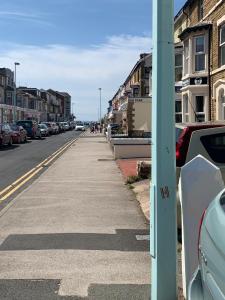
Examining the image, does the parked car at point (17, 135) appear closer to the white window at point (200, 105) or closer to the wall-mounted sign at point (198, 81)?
the white window at point (200, 105)

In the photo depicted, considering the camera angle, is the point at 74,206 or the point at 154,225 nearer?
the point at 154,225

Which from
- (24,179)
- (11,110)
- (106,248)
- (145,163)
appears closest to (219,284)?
(106,248)

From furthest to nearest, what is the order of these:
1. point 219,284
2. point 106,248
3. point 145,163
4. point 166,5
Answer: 1. point 145,163
2. point 106,248
3. point 166,5
4. point 219,284

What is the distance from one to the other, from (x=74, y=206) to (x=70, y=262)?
4248 mm

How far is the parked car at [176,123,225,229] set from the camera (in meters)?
7.70

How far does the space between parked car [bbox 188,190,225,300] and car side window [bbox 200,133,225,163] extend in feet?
15.2

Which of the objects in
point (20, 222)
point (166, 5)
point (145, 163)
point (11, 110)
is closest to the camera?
point (166, 5)

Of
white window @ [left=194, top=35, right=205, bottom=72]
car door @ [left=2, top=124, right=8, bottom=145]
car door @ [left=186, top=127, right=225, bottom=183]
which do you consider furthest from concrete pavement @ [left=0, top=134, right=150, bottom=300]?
car door @ [left=2, top=124, right=8, bottom=145]

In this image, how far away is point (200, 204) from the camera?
4.62m

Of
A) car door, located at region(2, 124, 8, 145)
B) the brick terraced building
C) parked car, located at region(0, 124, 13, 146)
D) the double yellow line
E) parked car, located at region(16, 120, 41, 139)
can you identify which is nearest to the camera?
the double yellow line

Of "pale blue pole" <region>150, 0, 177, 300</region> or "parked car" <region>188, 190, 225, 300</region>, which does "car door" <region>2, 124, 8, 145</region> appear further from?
"parked car" <region>188, 190, 225, 300</region>

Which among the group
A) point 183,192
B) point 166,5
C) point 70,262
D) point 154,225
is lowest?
point 70,262

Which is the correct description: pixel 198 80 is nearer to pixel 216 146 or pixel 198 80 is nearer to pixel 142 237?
pixel 216 146

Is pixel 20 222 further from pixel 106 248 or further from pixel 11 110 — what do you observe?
pixel 11 110
